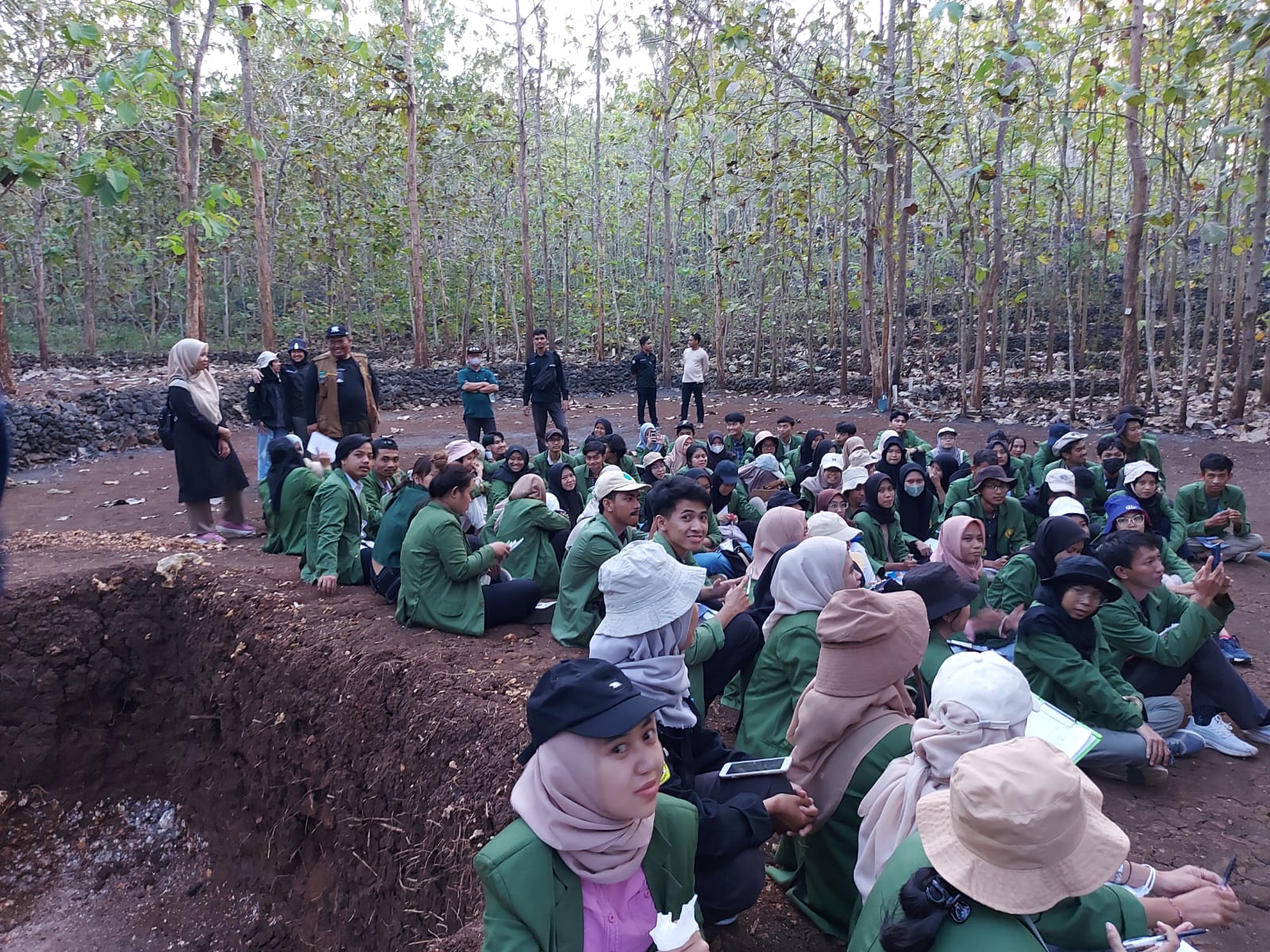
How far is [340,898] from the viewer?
14.3 feet

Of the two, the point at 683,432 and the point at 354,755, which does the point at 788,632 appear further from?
the point at 683,432

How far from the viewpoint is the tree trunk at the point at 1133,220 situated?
9250 millimetres

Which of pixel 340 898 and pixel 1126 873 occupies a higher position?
pixel 1126 873

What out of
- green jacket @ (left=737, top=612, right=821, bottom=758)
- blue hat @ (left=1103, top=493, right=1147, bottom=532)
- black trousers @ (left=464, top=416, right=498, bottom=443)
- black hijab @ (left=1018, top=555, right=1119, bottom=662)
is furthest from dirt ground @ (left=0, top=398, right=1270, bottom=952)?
black trousers @ (left=464, top=416, right=498, bottom=443)

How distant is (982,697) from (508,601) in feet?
11.8

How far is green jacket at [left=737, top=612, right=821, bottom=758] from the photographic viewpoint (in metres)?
2.97

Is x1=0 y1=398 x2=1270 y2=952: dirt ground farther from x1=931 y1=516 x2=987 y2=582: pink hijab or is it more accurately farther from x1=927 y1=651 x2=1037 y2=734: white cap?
x1=931 y1=516 x2=987 y2=582: pink hijab

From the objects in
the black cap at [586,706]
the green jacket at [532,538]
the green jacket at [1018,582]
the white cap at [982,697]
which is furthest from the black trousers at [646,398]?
the black cap at [586,706]

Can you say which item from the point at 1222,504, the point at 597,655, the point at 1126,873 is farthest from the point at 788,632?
the point at 1222,504

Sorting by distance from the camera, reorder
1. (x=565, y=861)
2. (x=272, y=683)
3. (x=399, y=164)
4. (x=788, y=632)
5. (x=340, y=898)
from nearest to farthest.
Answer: (x=565, y=861), (x=788, y=632), (x=340, y=898), (x=272, y=683), (x=399, y=164)

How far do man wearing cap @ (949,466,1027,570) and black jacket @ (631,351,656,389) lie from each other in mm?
8475

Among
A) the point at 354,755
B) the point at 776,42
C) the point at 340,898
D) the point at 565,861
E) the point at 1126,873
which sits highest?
the point at 776,42

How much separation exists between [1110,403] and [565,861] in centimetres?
1461

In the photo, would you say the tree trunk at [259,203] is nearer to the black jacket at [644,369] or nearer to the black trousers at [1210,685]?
the black jacket at [644,369]
